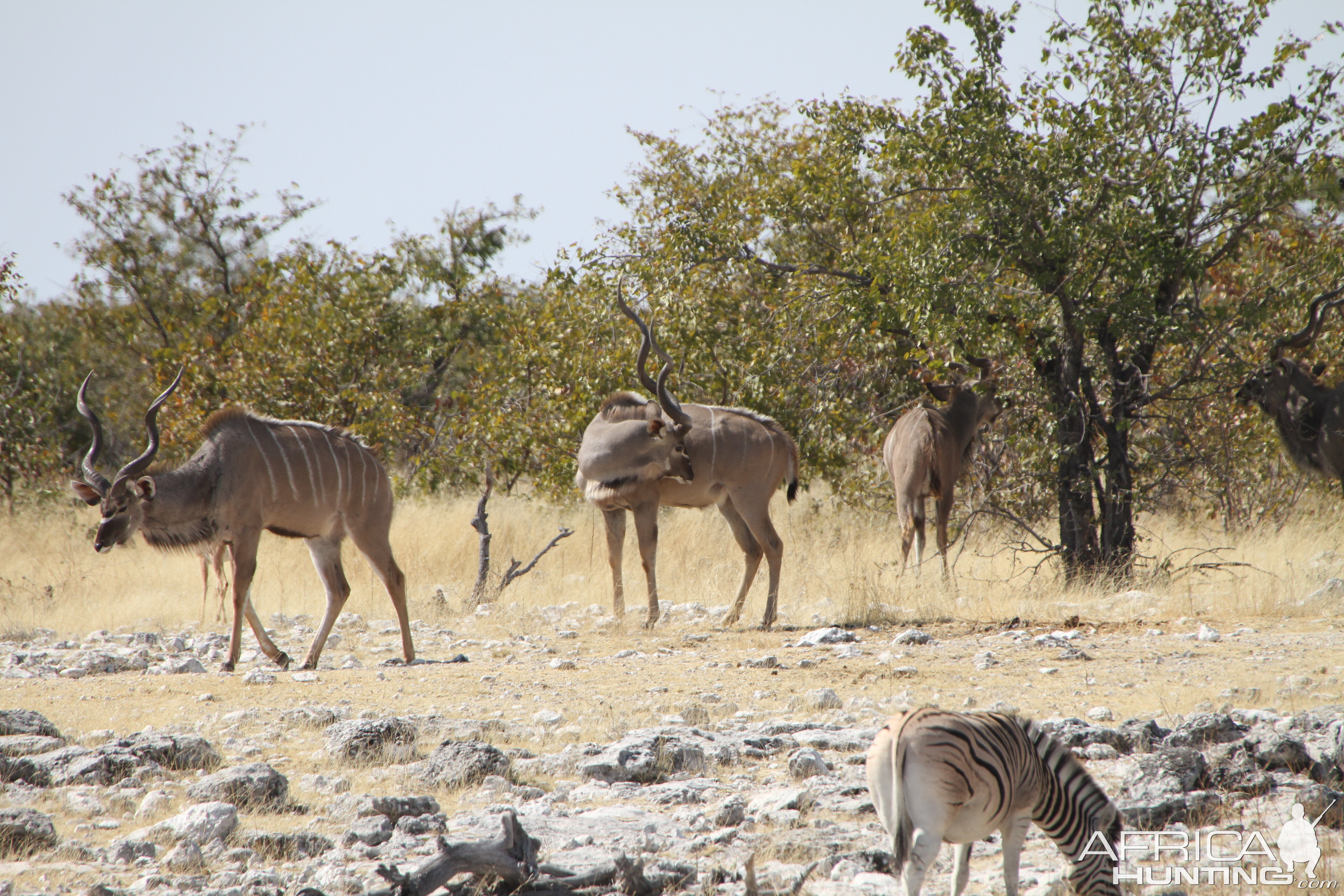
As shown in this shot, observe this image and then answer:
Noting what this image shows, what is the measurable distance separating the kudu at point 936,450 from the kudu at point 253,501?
201 inches

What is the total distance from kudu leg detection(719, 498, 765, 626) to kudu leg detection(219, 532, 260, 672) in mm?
3959

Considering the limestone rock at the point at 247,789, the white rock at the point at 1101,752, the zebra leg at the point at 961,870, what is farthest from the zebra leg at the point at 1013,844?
the limestone rock at the point at 247,789

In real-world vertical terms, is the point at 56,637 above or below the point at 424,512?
below

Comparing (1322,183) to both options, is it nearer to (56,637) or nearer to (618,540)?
(618,540)

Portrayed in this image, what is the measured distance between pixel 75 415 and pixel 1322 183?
2085cm

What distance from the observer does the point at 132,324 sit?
18.7 meters

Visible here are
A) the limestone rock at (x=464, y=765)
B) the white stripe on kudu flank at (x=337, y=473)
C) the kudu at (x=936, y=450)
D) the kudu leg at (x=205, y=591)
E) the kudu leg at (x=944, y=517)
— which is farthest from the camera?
the kudu leg at (x=944, y=517)

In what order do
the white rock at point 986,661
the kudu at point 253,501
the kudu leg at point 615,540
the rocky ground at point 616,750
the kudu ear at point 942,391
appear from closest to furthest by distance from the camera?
the rocky ground at point 616,750
the white rock at point 986,661
the kudu at point 253,501
the kudu leg at point 615,540
the kudu ear at point 942,391

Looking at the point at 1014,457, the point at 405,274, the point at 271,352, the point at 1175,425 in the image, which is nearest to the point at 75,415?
the point at 405,274

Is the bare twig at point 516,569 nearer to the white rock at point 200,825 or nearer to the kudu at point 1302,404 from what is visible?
the kudu at point 1302,404

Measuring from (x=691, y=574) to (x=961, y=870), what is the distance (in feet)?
28.8

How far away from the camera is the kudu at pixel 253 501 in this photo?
767cm

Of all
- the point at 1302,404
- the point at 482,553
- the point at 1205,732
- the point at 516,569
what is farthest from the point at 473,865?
the point at 1302,404

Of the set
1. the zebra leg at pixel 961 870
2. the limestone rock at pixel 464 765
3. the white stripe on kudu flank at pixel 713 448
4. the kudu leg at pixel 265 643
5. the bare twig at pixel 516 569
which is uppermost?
the white stripe on kudu flank at pixel 713 448
